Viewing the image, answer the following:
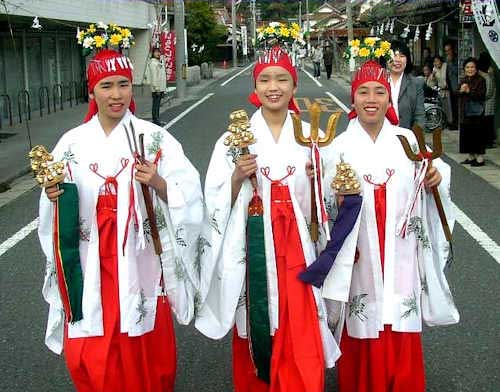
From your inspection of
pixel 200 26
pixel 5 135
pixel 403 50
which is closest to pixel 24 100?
pixel 5 135

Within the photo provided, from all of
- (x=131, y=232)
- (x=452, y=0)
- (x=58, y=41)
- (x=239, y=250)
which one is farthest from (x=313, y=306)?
(x=58, y=41)

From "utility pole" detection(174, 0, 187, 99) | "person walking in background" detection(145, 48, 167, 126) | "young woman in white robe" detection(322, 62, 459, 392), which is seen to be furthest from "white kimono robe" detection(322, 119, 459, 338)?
"utility pole" detection(174, 0, 187, 99)

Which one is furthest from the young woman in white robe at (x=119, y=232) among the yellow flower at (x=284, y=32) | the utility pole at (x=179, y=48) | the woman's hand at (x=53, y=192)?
the utility pole at (x=179, y=48)

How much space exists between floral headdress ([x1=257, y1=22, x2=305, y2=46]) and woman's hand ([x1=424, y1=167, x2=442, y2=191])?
102 centimetres

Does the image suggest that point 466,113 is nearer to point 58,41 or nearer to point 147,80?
point 147,80

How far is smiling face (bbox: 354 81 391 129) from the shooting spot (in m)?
3.57

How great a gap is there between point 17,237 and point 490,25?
7.74m

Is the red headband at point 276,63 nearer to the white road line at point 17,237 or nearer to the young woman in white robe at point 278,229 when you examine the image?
the young woman in white robe at point 278,229

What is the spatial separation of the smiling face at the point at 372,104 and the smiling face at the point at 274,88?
0.35 metres

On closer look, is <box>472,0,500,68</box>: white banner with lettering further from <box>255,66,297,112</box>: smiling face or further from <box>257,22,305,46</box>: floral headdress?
<box>255,66,297,112</box>: smiling face

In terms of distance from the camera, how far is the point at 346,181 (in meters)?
3.36

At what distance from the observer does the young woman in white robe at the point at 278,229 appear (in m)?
3.43

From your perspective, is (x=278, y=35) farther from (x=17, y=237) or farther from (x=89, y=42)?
(x=17, y=237)

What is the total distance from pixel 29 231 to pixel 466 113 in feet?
22.4
